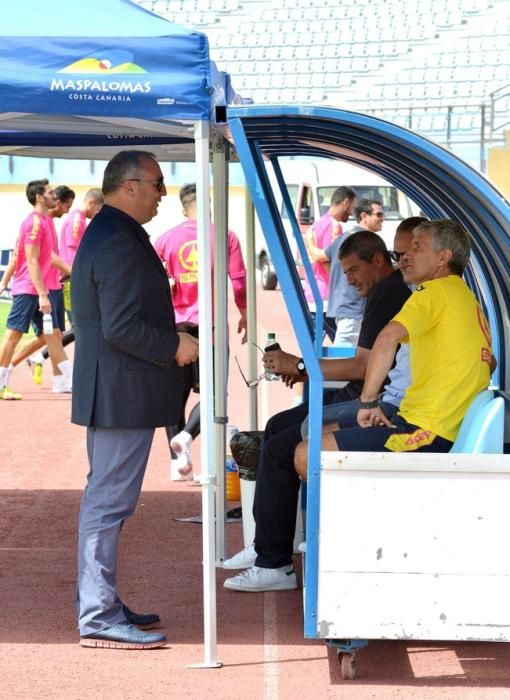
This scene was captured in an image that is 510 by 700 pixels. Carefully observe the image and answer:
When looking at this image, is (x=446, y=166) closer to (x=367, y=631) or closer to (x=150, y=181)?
(x=150, y=181)

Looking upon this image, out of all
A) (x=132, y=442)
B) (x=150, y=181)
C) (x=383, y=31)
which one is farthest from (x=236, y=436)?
(x=383, y=31)

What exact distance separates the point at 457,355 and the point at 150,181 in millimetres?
1539

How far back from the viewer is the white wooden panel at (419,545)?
15.3 ft

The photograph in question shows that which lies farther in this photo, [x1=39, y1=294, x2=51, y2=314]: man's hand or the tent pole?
[x1=39, y1=294, x2=51, y2=314]: man's hand

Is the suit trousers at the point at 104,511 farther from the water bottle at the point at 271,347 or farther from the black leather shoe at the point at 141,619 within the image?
the water bottle at the point at 271,347

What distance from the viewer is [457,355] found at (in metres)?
5.06

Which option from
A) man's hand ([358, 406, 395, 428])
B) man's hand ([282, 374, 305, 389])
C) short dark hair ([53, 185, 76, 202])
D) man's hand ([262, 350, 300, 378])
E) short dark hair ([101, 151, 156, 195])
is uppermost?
short dark hair ([53, 185, 76, 202])

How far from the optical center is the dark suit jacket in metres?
4.92

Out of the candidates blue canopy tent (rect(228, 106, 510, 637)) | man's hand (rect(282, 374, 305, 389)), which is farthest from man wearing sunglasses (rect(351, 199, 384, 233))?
blue canopy tent (rect(228, 106, 510, 637))

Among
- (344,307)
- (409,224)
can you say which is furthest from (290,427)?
(344,307)

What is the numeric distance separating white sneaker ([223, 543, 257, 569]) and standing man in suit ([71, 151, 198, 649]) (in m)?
1.16

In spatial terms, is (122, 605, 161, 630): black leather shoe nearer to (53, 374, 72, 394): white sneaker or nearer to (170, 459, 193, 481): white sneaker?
(170, 459, 193, 481): white sneaker

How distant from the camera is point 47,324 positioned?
1208 cm

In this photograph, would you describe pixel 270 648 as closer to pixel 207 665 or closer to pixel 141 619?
pixel 207 665
